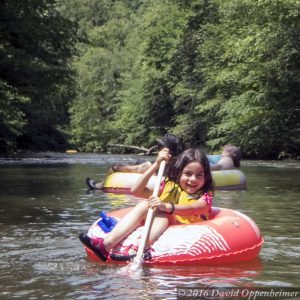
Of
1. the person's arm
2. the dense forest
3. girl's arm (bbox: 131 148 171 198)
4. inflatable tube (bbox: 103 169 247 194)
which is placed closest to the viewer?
girl's arm (bbox: 131 148 171 198)

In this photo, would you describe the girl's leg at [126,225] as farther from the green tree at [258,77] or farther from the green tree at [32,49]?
the green tree at [258,77]

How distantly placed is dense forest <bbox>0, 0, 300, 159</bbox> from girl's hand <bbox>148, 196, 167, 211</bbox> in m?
12.4

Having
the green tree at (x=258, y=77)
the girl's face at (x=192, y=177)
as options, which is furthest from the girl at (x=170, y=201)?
the green tree at (x=258, y=77)

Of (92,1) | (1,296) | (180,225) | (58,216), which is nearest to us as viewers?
(1,296)

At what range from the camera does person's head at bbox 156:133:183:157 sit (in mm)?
6268

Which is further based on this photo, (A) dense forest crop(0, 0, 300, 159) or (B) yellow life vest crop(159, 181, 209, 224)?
(A) dense forest crop(0, 0, 300, 159)

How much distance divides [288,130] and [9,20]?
50.8 feet

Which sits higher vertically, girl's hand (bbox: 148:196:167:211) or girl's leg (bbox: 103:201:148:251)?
girl's hand (bbox: 148:196:167:211)

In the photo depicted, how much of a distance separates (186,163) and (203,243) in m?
0.76

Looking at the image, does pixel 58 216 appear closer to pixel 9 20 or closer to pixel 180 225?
pixel 180 225

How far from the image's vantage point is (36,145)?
41.5 meters

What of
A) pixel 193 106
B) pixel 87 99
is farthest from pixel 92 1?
pixel 193 106

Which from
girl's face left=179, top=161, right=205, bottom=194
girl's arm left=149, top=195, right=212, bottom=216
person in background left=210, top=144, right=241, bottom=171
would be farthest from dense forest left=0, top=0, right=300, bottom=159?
girl's arm left=149, top=195, right=212, bottom=216

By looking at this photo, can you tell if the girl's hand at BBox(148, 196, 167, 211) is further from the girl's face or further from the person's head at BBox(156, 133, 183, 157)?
the person's head at BBox(156, 133, 183, 157)
